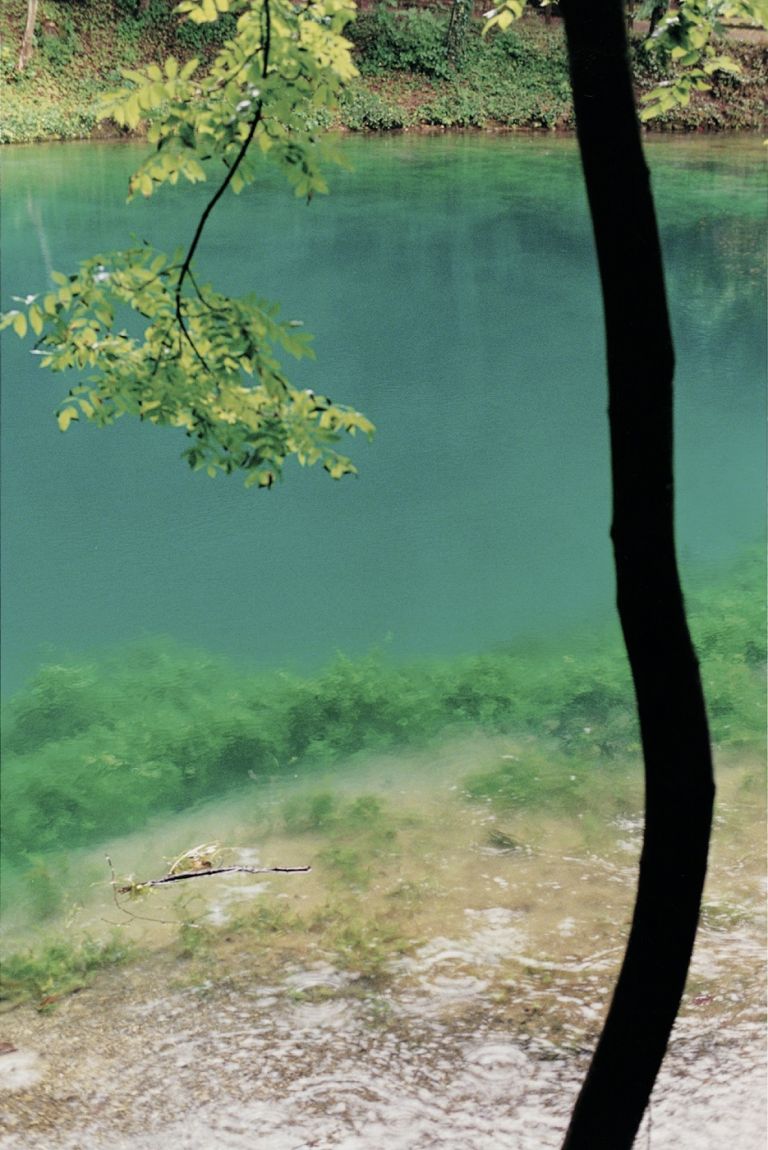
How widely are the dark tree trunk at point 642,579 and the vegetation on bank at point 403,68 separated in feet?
67.4

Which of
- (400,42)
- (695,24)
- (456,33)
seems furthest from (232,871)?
(456,33)

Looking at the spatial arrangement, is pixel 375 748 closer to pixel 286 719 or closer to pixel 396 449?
pixel 286 719

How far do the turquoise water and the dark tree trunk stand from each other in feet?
14.3

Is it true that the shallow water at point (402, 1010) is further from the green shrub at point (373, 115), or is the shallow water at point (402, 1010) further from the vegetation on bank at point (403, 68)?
the vegetation on bank at point (403, 68)

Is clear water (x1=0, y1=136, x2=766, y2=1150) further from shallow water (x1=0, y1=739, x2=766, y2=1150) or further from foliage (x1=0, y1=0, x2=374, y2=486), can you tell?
foliage (x1=0, y1=0, x2=374, y2=486)

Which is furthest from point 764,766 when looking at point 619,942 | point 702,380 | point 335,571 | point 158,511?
point 702,380

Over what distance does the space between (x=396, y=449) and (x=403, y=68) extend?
1627cm

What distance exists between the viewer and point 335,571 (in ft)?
24.3

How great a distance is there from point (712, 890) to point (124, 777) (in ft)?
8.26

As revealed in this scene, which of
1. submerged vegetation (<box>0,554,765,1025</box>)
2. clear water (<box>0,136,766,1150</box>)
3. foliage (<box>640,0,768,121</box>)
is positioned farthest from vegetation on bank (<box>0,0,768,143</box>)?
foliage (<box>640,0,768,121</box>)

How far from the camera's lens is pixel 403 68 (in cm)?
2284

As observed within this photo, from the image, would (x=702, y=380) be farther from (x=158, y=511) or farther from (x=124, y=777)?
(x=124, y=777)

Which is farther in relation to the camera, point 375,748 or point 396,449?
point 396,449

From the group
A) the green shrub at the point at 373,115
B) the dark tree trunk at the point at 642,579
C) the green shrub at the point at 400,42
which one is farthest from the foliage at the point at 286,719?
the green shrub at the point at 400,42
